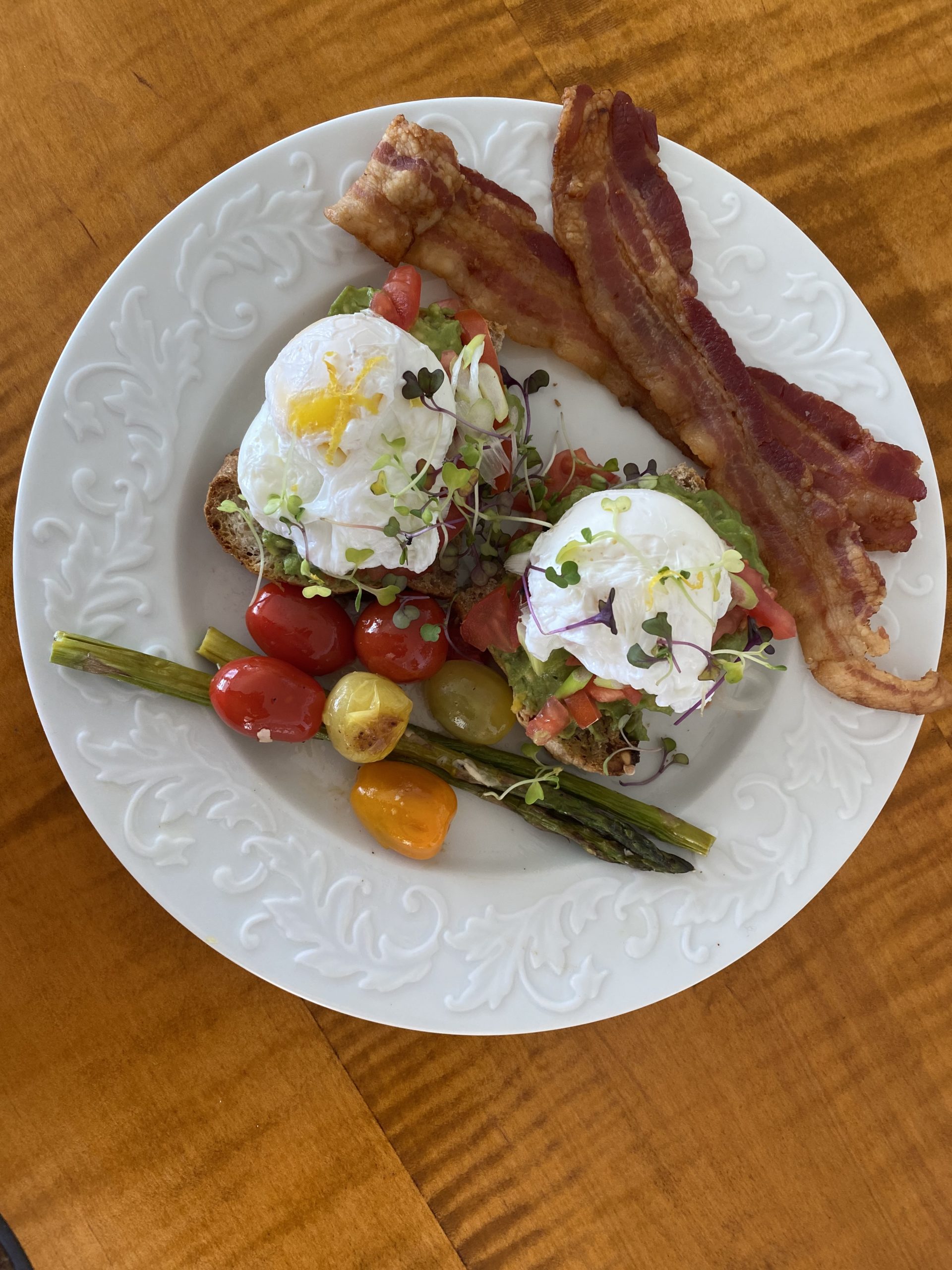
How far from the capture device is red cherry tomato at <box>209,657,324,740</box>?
2.41 m

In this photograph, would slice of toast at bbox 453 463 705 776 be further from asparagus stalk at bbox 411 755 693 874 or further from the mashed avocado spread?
the mashed avocado spread

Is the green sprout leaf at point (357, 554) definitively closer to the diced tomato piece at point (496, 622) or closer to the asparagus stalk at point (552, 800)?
the diced tomato piece at point (496, 622)

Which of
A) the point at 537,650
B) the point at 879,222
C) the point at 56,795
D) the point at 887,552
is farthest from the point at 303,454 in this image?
the point at 879,222

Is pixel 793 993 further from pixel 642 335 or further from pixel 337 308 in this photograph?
pixel 337 308

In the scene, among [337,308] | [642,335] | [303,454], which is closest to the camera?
[303,454]

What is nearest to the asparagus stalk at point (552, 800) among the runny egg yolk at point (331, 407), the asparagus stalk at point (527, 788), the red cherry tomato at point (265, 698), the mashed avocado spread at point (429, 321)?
the asparagus stalk at point (527, 788)

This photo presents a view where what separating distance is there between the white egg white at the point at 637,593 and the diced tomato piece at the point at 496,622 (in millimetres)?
145

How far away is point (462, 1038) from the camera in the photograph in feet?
9.27

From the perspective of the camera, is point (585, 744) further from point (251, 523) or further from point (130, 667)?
point (130, 667)

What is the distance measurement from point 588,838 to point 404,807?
62 cm

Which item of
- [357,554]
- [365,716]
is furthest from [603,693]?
[357,554]

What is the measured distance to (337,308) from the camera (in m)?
2.45

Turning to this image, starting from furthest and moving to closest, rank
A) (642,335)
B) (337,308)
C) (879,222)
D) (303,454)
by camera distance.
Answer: (879,222) < (642,335) < (337,308) < (303,454)

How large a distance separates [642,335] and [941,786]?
2014 mm
